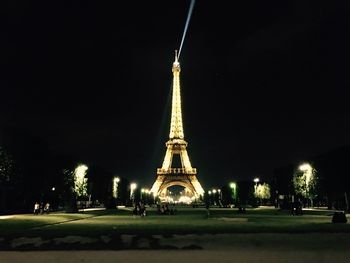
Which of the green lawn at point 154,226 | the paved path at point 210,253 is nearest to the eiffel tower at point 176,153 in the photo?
the green lawn at point 154,226

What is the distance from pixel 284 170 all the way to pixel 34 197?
2468 inches

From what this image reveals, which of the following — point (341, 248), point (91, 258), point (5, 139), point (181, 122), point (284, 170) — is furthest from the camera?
point (181, 122)

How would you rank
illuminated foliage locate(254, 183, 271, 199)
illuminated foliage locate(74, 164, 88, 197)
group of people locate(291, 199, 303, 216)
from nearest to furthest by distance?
group of people locate(291, 199, 303, 216)
illuminated foliage locate(74, 164, 88, 197)
illuminated foliage locate(254, 183, 271, 199)

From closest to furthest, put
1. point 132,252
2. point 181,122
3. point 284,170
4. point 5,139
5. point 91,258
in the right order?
point 91,258 < point 132,252 < point 5,139 < point 284,170 < point 181,122

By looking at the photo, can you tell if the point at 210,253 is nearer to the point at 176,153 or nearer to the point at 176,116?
the point at 176,116

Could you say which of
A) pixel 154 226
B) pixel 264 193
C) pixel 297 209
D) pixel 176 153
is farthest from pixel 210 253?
pixel 176 153

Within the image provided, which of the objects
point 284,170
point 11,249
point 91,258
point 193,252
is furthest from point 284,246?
point 284,170

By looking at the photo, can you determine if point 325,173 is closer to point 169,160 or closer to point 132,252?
point 132,252

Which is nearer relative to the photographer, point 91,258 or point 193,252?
point 91,258

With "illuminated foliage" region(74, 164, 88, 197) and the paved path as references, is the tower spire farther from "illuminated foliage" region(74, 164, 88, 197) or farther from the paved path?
the paved path

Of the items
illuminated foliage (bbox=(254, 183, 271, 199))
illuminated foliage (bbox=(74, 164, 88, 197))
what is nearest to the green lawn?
illuminated foliage (bbox=(74, 164, 88, 197))

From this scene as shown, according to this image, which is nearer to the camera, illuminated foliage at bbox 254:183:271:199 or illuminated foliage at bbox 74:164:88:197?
illuminated foliage at bbox 74:164:88:197

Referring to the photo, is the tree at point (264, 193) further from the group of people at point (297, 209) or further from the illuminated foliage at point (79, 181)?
the group of people at point (297, 209)

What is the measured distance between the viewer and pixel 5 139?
6462 cm
